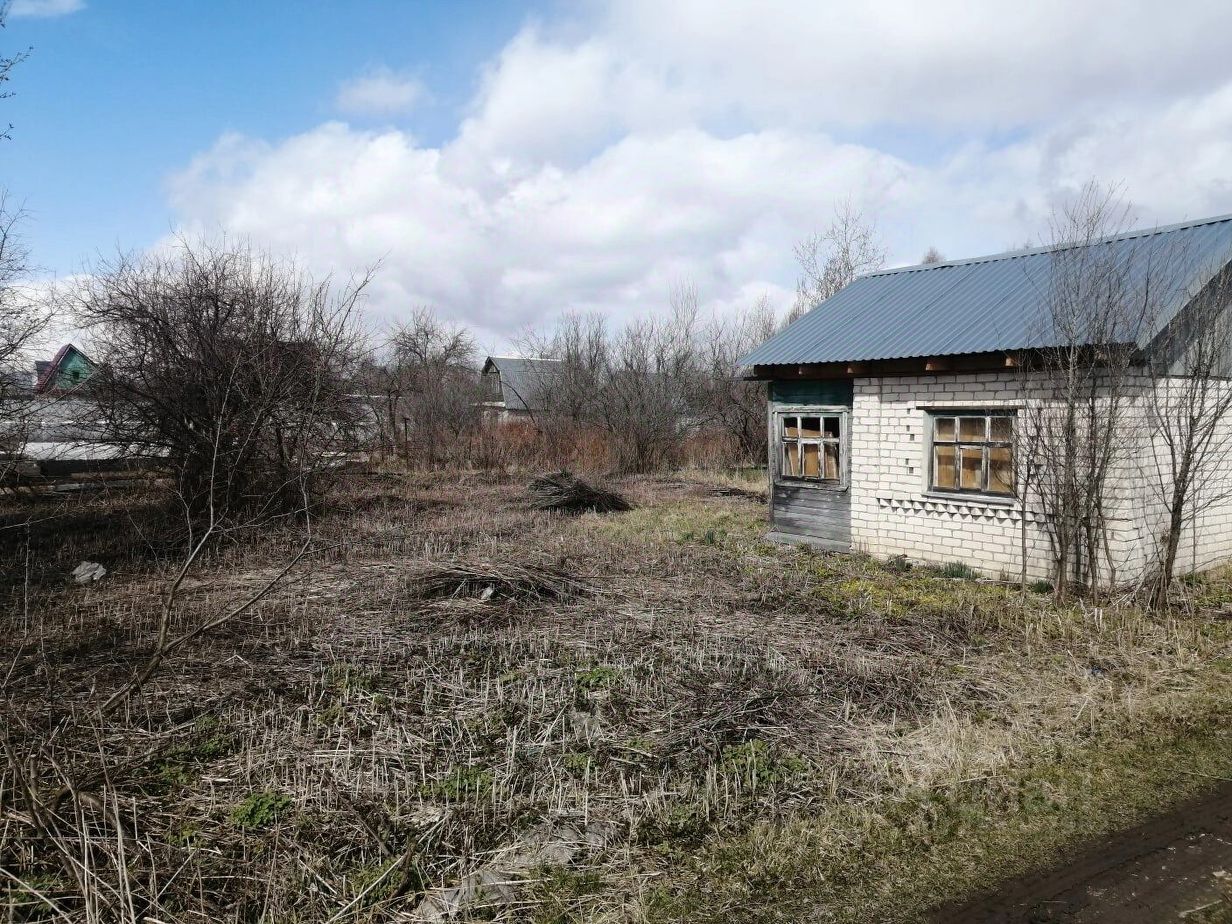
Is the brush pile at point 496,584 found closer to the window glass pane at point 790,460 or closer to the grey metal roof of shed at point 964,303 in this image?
the window glass pane at point 790,460

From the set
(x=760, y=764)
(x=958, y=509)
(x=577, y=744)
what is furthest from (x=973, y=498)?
(x=577, y=744)

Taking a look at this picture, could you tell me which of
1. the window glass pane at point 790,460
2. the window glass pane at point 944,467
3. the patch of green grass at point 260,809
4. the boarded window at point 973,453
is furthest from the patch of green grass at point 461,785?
the window glass pane at point 790,460

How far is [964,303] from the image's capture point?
37.3 feet

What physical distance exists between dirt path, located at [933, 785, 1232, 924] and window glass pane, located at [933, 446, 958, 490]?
6.55m

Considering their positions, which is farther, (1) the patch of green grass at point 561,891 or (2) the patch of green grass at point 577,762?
(2) the patch of green grass at point 577,762

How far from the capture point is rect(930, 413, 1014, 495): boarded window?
1006cm

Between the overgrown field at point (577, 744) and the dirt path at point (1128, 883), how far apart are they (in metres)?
0.15

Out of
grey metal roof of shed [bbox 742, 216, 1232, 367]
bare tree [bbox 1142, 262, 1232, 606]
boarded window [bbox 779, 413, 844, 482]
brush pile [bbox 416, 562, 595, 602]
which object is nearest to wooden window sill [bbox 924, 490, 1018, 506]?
bare tree [bbox 1142, 262, 1232, 606]

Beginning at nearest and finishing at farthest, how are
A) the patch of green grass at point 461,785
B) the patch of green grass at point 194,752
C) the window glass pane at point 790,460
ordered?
1. the patch of green grass at point 461,785
2. the patch of green grass at point 194,752
3. the window glass pane at point 790,460

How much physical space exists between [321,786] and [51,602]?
6.08 meters

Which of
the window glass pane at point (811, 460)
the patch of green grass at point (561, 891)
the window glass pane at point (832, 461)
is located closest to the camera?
the patch of green grass at point (561, 891)

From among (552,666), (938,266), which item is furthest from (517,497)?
(552,666)

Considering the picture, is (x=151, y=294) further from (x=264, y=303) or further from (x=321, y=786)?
(x=321, y=786)

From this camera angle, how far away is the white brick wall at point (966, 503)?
30.0 feet
